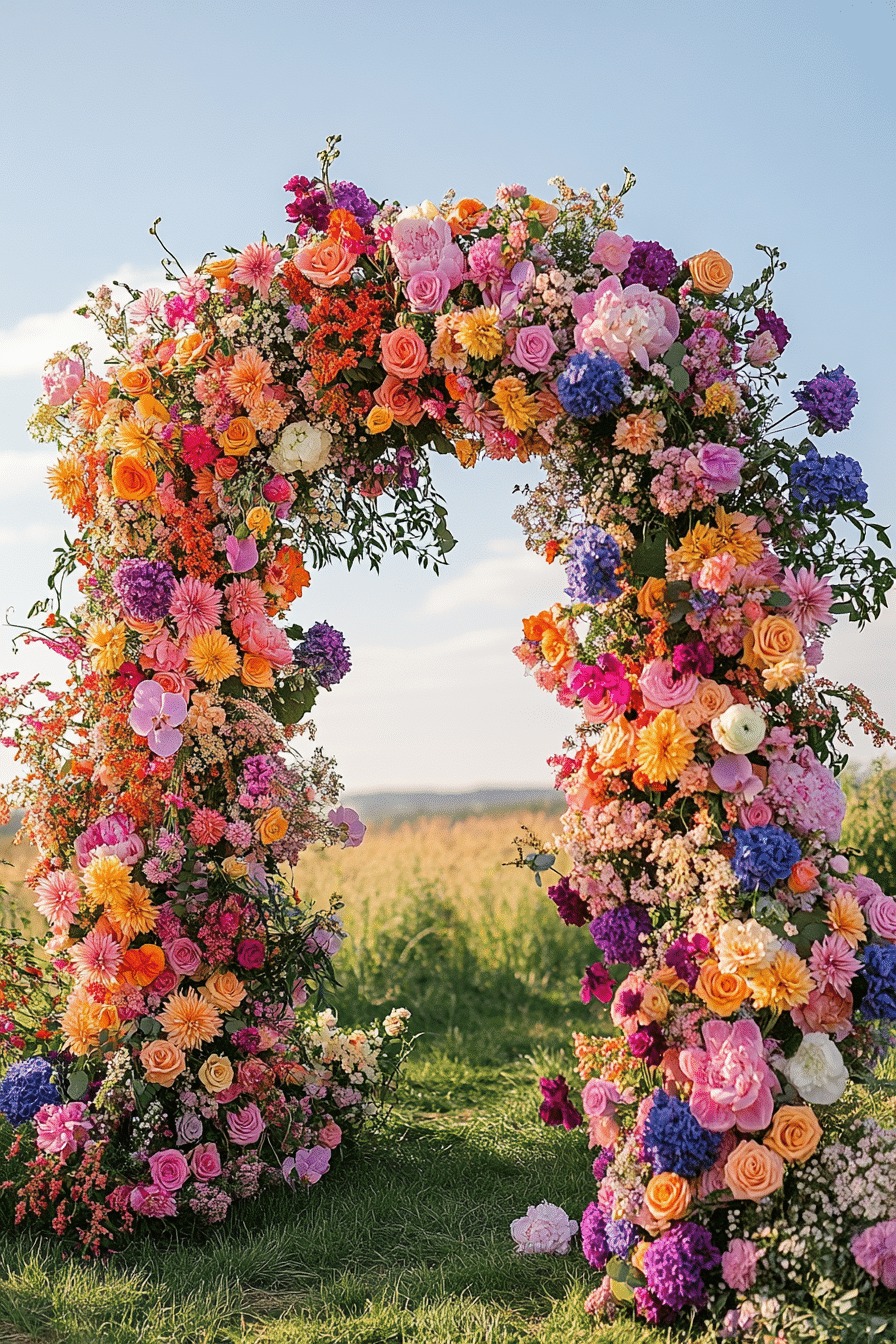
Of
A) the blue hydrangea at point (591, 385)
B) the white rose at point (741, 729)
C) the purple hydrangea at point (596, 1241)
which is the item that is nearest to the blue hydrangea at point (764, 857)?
the white rose at point (741, 729)

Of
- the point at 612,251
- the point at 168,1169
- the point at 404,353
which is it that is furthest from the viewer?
the point at 168,1169

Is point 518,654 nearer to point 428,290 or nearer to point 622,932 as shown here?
point 622,932

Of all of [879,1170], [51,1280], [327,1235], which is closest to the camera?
[879,1170]

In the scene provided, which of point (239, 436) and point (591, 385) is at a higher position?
point (239, 436)

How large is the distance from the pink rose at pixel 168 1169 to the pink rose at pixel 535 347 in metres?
2.90

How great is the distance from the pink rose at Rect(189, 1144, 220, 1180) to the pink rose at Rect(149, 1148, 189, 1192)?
48 millimetres

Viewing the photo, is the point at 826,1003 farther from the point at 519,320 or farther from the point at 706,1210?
the point at 519,320

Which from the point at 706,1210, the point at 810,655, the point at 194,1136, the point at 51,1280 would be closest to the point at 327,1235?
the point at 194,1136

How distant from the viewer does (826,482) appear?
3451mm

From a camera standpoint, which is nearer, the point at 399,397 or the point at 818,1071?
the point at 818,1071

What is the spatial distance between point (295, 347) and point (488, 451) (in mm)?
821

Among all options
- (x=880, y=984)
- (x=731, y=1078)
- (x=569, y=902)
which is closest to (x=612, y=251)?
(x=569, y=902)

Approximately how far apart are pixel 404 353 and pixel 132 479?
1.10m

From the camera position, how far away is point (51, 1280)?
3.59 metres
